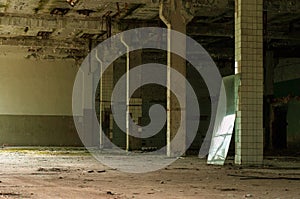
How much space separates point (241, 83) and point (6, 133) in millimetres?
17329

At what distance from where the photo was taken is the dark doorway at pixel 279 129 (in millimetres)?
19750

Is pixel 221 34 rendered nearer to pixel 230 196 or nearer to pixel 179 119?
pixel 179 119

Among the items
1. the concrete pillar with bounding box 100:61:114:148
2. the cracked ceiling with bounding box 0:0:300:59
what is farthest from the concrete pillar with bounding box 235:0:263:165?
the concrete pillar with bounding box 100:61:114:148

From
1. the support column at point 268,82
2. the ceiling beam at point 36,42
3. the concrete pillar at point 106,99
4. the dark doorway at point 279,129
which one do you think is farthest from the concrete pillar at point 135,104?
the ceiling beam at point 36,42

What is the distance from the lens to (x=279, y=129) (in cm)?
2033

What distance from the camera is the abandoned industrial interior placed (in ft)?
25.6

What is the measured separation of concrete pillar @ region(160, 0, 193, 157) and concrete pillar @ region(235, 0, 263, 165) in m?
3.41

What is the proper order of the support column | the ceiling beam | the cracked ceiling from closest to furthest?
1. the cracked ceiling
2. the support column
3. the ceiling beam

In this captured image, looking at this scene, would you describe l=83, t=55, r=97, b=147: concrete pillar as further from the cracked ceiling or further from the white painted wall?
the cracked ceiling

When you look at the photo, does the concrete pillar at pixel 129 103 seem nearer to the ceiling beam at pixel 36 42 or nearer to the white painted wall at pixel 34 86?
the ceiling beam at pixel 36 42

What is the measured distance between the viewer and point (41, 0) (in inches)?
646

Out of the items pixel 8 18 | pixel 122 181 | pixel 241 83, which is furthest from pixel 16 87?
pixel 122 181

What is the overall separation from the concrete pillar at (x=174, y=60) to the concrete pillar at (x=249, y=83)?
134 inches

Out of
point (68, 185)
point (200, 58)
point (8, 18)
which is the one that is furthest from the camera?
point (200, 58)
